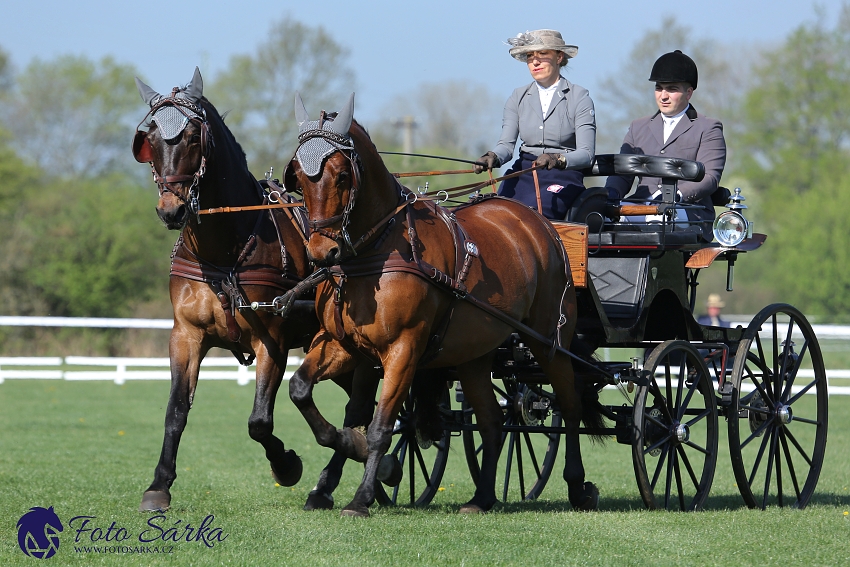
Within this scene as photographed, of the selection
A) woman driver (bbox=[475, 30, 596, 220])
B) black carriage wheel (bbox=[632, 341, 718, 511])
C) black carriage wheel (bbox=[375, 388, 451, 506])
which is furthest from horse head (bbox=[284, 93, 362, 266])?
black carriage wheel (bbox=[632, 341, 718, 511])

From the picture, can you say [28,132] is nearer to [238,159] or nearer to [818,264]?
[818,264]

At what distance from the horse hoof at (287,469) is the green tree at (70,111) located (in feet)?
115

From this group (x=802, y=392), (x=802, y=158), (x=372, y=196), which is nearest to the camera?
(x=372, y=196)

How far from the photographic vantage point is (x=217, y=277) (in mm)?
6168

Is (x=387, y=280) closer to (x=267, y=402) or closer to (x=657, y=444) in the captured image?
(x=267, y=402)

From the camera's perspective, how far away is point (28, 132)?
39.5m

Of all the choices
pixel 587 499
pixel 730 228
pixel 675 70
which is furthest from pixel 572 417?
pixel 675 70

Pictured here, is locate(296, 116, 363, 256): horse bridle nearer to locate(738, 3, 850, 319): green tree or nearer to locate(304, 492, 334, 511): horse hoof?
locate(304, 492, 334, 511): horse hoof

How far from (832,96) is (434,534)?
33.9 meters

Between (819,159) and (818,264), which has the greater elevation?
(819,159)

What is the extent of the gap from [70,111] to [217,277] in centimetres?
3617

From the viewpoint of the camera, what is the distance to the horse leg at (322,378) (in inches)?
231

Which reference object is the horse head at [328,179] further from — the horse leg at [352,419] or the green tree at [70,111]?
the green tree at [70,111]

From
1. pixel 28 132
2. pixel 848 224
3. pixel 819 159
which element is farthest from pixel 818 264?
pixel 28 132
